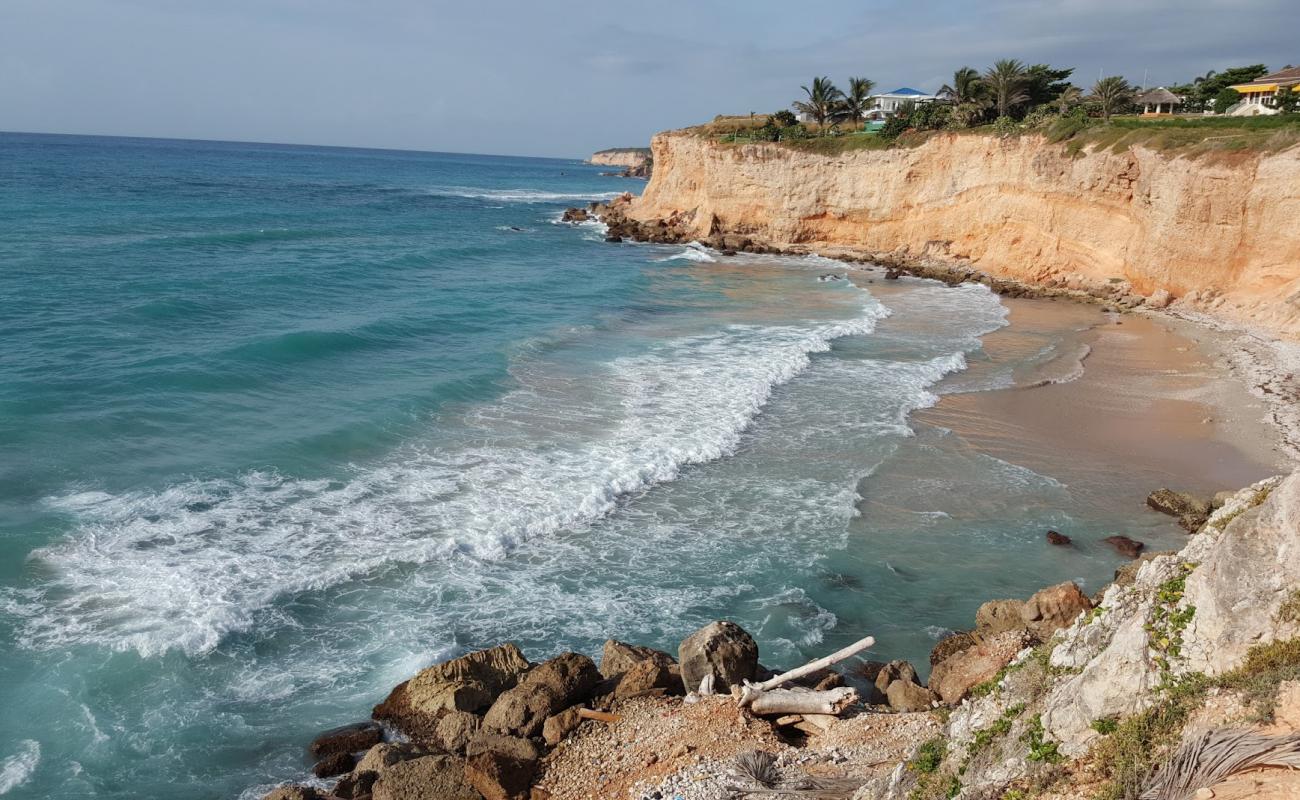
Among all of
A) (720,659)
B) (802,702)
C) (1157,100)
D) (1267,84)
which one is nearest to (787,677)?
(802,702)

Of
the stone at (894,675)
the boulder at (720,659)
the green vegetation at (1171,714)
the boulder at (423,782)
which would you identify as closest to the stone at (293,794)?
the boulder at (423,782)

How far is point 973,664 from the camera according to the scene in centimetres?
1023

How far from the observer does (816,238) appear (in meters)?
53.1

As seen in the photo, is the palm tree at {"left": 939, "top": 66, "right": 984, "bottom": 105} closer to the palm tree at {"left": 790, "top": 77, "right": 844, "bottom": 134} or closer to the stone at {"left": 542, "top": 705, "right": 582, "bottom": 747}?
the palm tree at {"left": 790, "top": 77, "right": 844, "bottom": 134}

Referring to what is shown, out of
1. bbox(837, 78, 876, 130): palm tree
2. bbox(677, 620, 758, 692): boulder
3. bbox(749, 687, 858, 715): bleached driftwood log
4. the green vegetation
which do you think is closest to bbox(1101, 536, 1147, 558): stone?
bbox(749, 687, 858, 715): bleached driftwood log

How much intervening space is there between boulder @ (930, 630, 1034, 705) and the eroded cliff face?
952 inches

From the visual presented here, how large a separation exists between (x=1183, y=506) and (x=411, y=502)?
13.9 metres

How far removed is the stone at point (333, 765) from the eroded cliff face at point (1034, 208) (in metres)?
30.9

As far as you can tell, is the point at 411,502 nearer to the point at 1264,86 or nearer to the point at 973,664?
the point at 973,664

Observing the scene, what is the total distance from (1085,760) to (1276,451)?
16.9m

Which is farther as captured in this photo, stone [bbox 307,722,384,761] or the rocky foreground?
stone [bbox 307,722,384,761]

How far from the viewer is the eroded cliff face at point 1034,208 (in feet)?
99.3

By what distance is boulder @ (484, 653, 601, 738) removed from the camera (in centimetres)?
948

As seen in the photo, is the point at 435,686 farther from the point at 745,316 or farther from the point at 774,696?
the point at 745,316
